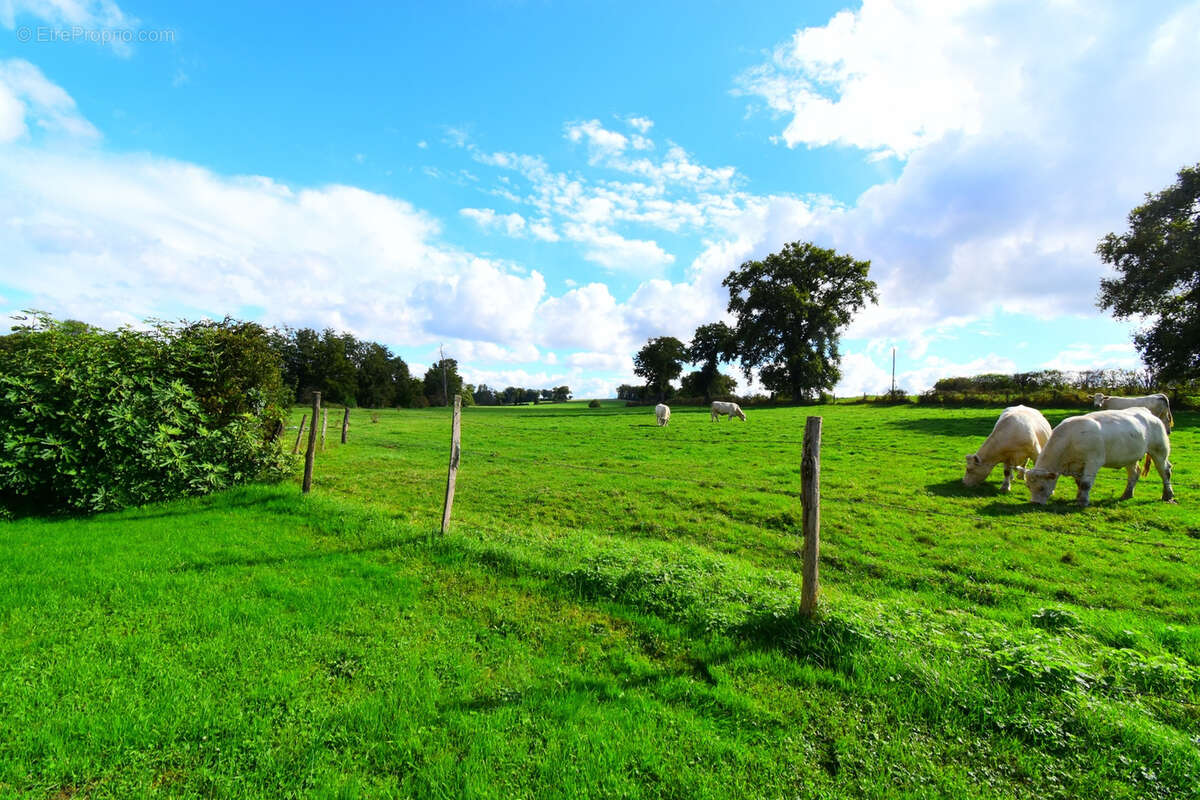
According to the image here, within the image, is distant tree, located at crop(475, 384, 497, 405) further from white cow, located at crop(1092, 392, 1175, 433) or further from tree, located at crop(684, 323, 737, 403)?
white cow, located at crop(1092, 392, 1175, 433)

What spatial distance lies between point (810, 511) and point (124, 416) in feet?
42.6

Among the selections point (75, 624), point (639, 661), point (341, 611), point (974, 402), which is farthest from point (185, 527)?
point (974, 402)

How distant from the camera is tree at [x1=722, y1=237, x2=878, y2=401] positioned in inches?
1976

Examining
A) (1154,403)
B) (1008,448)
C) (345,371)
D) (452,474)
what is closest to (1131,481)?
(1008,448)

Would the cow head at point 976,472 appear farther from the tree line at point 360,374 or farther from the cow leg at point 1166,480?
the tree line at point 360,374

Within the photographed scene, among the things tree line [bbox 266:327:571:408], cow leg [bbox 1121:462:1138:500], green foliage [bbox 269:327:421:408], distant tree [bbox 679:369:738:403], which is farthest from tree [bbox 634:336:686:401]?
cow leg [bbox 1121:462:1138:500]

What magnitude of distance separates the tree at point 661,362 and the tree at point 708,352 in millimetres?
7571

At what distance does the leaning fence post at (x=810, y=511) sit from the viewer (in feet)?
15.3

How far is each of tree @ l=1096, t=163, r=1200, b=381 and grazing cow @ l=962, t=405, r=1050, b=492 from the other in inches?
1069

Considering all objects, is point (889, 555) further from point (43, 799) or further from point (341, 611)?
point (43, 799)

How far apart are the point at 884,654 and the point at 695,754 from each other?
2.10 m

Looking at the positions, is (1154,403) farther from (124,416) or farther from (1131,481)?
(124,416)

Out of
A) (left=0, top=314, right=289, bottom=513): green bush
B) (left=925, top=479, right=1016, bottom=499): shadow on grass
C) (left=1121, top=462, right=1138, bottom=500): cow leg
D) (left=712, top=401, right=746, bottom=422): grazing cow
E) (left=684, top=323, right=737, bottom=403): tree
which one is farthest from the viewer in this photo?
(left=684, top=323, right=737, bottom=403): tree

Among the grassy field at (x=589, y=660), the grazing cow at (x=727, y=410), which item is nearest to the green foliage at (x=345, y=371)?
the grazing cow at (x=727, y=410)
